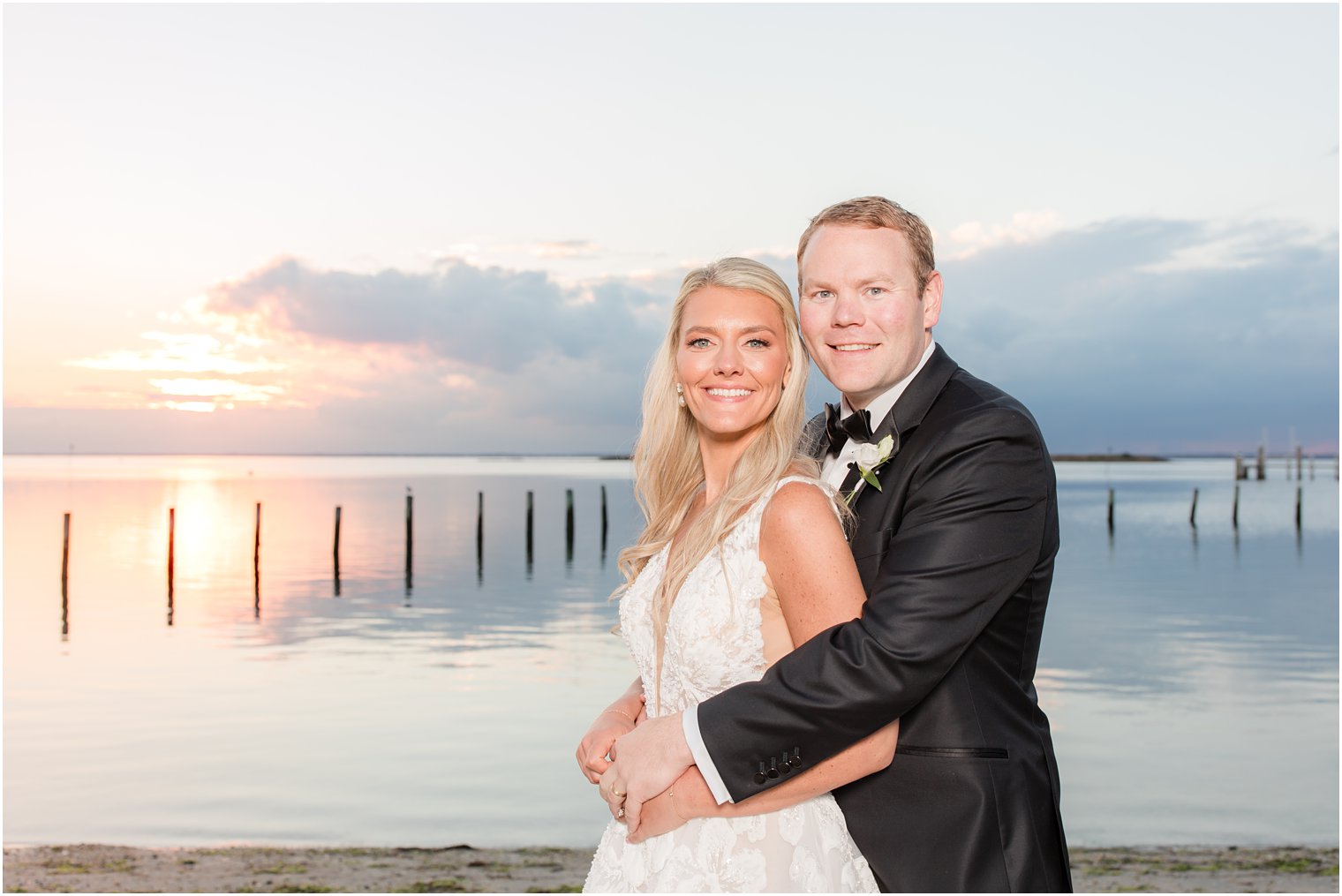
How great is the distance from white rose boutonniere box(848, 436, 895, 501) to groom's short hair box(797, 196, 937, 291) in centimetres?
53

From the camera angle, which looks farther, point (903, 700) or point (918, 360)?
point (918, 360)

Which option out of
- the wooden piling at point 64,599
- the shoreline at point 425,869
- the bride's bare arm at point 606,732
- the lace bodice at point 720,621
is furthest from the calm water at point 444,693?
the lace bodice at point 720,621

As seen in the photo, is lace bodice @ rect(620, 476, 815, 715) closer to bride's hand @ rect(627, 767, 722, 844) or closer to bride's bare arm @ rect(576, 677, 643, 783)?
bride's bare arm @ rect(576, 677, 643, 783)

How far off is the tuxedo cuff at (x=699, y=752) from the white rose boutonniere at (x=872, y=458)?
718mm

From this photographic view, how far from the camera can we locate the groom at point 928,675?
8.50ft

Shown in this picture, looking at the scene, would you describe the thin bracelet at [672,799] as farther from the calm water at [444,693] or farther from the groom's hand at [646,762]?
the calm water at [444,693]

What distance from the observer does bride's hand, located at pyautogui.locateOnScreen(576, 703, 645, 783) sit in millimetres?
3021

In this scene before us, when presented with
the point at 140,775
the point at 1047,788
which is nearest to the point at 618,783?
the point at 1047,788

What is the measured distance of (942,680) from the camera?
9.18 ft

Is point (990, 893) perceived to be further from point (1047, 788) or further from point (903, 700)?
point (903, 700)

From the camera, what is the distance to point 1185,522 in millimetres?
50781

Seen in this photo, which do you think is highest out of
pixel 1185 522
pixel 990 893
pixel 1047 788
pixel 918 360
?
pixel 918 360

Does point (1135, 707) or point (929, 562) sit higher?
point (929, 562)

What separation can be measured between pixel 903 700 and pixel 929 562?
1.05 feet
